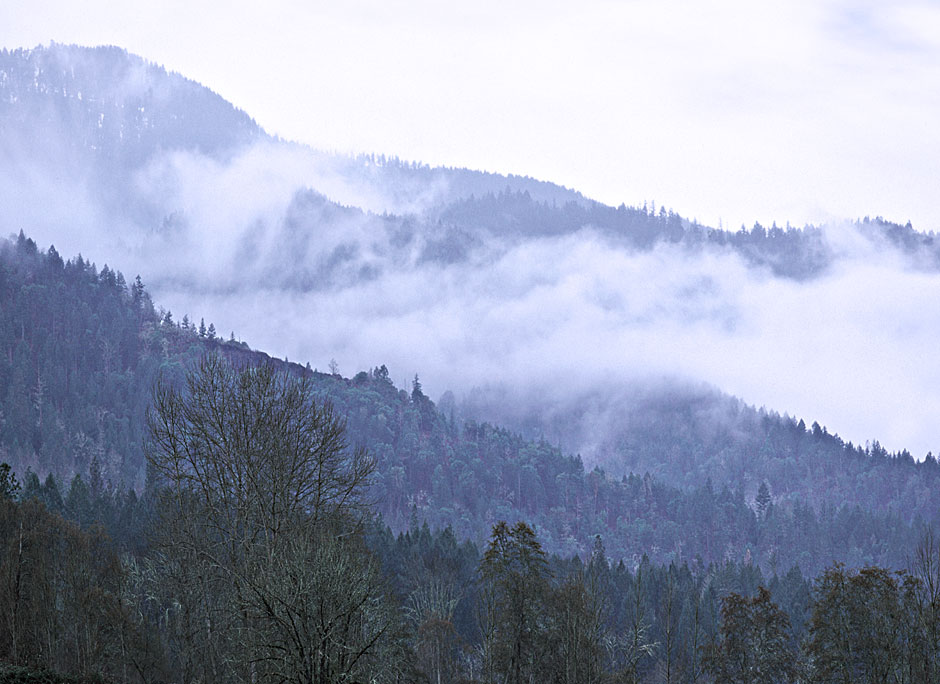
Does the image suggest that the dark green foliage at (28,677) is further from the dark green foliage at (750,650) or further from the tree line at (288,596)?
the dark green foliage at (750,650)

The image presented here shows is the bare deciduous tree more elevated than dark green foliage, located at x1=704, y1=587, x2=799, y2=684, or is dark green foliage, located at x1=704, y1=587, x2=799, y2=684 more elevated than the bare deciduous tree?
the bare deciduous tree

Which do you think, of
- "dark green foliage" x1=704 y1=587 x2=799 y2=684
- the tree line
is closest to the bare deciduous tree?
the tree line

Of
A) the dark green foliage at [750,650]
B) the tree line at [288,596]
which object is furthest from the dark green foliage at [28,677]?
the dark green foliage at [750,650]

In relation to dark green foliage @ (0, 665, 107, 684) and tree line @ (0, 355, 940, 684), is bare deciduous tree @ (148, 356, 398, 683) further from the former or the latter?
dark green foliage @ (0, 665, 107, 684)

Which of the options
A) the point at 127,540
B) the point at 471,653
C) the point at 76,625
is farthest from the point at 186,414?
the point at 127,540

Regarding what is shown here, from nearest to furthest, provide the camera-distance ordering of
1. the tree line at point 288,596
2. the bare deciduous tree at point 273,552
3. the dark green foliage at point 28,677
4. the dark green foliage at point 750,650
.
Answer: the bare deciduous tree at point 273,552, the tree line at point 288,596, the dark green foliage at point 28,677, the dark green foliage at point 750,650

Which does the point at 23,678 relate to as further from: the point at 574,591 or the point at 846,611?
the point at 846,611

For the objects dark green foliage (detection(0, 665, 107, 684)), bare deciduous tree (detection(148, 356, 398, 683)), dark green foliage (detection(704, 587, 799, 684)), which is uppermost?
bare deciduous tree (detection(148, 356, 398, 683))

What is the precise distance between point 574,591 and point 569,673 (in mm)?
5646

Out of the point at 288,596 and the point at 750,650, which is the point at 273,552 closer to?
the point at 288,596

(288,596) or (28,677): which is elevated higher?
(288,596)

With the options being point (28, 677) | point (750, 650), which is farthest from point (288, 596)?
point (750, 650)

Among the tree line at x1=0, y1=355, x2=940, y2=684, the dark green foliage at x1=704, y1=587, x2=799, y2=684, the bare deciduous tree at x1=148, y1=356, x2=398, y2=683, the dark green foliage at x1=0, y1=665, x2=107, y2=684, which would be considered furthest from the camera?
the dark green foliage at x1=704, y1=587, x2=799, y2=684

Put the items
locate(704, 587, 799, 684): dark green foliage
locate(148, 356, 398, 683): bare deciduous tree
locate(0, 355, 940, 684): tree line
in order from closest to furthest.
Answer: locate(148, 356, 398, 683): bare deciduous tree < locate(0, 355, 940, 684): tree line < locate(704, 587, 799, 684): dark green foliage
